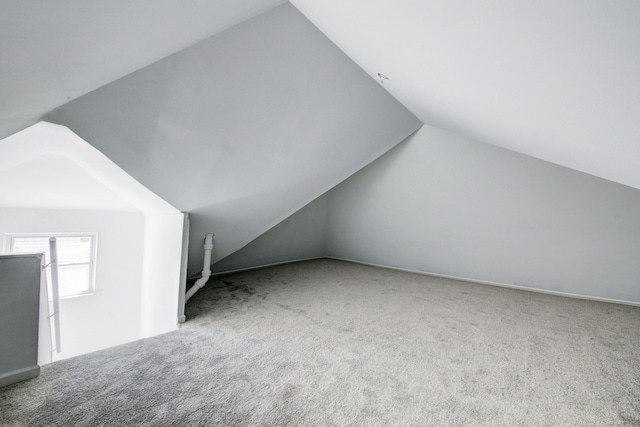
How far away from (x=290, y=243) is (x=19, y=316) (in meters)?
3.82

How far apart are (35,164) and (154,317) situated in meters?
1.76

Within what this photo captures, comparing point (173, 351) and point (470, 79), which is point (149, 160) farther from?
point (470, 79)

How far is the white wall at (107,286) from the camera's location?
12.1 feet

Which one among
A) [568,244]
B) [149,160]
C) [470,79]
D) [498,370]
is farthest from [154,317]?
[568,244]

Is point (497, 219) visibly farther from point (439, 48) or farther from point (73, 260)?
point (73, 260)

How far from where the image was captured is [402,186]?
15.6 ft

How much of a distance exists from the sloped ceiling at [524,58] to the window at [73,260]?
155 inches

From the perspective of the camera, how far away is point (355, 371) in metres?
1.77

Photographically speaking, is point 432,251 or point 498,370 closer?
point 498,370

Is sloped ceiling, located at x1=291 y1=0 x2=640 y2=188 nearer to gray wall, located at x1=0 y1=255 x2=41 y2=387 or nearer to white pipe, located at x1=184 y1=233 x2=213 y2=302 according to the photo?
gray wall, located at x1=0 y1=255 x2=41 y2=387

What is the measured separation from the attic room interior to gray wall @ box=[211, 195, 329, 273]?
498 millimetres

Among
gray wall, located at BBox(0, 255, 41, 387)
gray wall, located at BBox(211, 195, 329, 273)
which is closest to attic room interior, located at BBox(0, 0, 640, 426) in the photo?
gray wall, located at BBox(0, 255, 41, 387)

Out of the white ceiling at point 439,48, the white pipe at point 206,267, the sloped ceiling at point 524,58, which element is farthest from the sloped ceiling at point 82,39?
the white pipe at point 206,267

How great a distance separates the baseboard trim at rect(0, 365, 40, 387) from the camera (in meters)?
1.54
